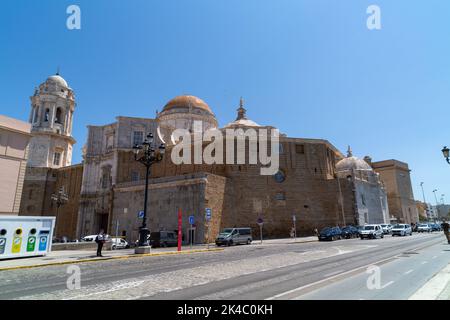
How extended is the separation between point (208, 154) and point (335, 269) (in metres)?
26.4

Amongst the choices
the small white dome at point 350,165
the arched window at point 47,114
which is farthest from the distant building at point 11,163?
the small white dome at point 350,165

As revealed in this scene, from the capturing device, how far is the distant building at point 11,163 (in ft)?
73.1

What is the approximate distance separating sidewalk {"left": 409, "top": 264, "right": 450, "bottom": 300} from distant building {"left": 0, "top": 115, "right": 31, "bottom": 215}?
2633 cm

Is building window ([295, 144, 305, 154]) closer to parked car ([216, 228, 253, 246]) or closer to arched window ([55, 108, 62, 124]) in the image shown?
parked car ([216, 228, 253, 246])

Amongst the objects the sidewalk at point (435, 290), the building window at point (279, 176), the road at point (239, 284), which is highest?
the building window at point (279, 176)

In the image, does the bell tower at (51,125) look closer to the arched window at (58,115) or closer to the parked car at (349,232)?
the arched window at (58,115)

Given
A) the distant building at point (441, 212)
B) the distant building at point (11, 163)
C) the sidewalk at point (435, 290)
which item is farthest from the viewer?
the distant building at point (441, 212)

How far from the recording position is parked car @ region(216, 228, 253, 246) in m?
23.8

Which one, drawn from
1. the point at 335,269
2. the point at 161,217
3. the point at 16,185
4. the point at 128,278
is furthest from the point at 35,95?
the point at 335,269

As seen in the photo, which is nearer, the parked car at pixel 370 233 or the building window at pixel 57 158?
the parked car at pixel 370 233

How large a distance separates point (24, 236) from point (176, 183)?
1540cm

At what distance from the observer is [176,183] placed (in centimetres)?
2972

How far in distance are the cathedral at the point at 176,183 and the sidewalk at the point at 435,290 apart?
21.2 meters
